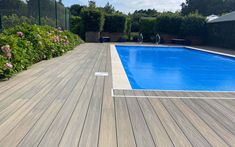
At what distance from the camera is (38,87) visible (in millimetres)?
A: 4535

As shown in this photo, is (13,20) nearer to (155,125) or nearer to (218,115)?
(155,125)

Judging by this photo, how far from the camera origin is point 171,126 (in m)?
2.92

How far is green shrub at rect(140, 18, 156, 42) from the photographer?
22.8 m

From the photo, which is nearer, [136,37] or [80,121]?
[80,121]

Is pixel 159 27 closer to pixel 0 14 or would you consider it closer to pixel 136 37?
pixel 136 37

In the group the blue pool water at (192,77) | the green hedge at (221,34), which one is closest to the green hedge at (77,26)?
the green hedge at (221,34)

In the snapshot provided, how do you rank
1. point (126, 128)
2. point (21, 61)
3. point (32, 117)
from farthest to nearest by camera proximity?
point (21, 61)
point (32, 117)
point (126, 128)

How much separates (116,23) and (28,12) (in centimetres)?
1320

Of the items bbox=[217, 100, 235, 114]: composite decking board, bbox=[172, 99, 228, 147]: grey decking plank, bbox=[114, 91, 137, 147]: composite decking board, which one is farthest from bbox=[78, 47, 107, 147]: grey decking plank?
bbox=[217, 100, 235, 114]: composite decking board

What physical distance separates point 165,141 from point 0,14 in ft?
20.8

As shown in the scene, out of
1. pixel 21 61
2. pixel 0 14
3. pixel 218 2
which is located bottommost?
pixel 21 61

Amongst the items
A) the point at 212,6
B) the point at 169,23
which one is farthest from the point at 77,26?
the point at 212,6

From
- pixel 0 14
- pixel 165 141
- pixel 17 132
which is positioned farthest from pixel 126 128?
pixel 0 14

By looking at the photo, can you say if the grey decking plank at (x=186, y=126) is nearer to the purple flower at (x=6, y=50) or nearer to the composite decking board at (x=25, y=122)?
the composite decking board at (x=25, y=122)
